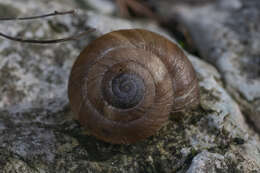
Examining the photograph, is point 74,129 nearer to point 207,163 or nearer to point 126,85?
point 126,85

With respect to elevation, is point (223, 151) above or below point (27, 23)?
below

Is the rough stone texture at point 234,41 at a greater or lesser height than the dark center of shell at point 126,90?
greater

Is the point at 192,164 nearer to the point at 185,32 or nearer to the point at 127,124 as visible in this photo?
the point at 127,124

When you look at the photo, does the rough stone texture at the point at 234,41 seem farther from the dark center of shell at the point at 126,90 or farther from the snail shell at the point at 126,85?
the dark center of shell at the point at 126,90

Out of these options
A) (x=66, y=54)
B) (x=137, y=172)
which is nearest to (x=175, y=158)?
(x=137, y=172)

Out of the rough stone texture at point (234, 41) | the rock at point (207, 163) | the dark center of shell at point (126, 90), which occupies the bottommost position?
the rock at point (207, 163)

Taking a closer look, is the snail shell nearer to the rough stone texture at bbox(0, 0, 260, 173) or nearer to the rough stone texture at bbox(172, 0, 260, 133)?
the rough stone texture at bbox(0, 0, 260, 173)

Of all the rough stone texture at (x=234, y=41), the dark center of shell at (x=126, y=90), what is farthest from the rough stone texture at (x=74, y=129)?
the dark center of shell at (x=126, y=90)
